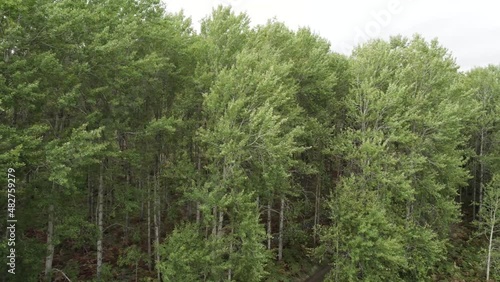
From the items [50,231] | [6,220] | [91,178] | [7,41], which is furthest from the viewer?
[91,178]

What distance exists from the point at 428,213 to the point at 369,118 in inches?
400

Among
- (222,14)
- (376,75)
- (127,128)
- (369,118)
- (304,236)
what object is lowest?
(304,236)

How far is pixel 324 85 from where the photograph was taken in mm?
26328

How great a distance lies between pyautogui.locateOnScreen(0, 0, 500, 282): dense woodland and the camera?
15.2 metres

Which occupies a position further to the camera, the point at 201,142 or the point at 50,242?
the point at 201,142

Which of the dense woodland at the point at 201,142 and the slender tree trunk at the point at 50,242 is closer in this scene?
the dense woodland at the point at 201,142

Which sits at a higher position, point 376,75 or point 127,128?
point 376,75

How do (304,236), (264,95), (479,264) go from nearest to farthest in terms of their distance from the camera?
1. (264,95)
2. (304,236)
3. (479,264)

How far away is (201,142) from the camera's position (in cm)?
2006

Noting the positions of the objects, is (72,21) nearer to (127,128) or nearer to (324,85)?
(127,128)

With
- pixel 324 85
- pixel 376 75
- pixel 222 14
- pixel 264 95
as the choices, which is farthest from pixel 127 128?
pixel 376 75

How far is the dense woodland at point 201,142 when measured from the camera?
49.7ft

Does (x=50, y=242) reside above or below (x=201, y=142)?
below

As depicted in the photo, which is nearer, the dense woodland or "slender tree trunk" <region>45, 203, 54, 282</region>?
the dense woodland
